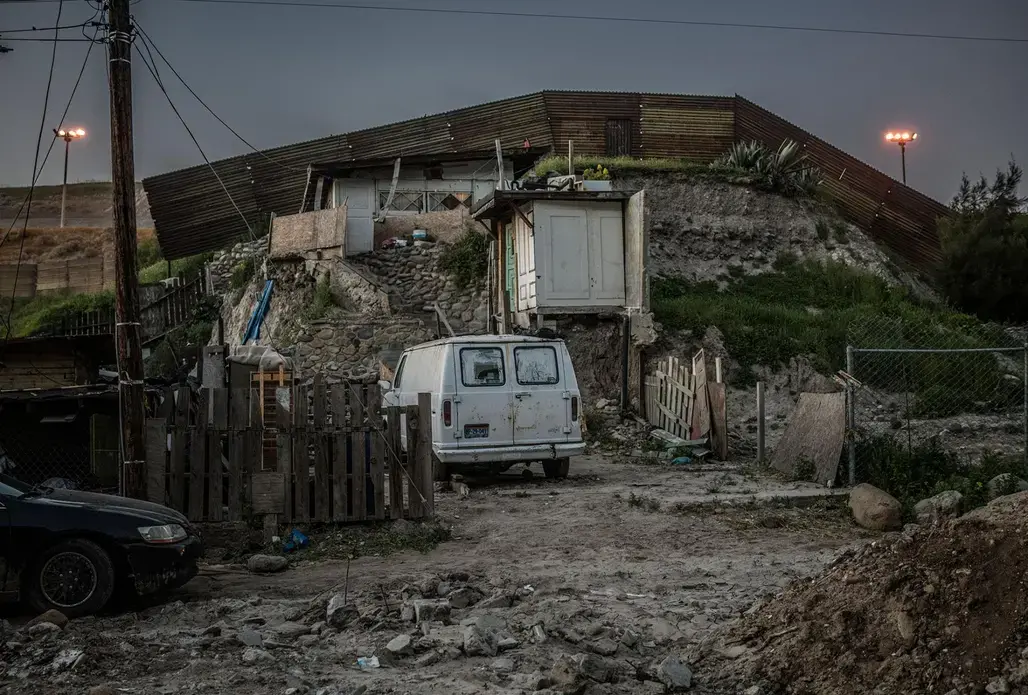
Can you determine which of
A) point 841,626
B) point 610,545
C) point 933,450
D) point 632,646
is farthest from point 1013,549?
point 933,450

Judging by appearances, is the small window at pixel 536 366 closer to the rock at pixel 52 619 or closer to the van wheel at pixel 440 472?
the van wheel at pixel 440 472

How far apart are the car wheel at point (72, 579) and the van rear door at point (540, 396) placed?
6.88m

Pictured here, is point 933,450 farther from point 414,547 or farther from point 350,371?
point 350,371

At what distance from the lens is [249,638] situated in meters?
5.58

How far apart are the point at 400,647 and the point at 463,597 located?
1237 millimetres

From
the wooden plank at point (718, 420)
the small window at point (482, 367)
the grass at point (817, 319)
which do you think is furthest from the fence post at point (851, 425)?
the grass at point (817, 319)

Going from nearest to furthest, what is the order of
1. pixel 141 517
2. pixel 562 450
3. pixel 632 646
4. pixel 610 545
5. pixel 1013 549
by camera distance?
pixel 1013 549
pixel 632 646
pixel 141 517
pixel 610 545
pixel 562 450

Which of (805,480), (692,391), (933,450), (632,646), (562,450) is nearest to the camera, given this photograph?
(632,646)

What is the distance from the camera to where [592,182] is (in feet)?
73.2

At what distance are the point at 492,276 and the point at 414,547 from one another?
1600 centimetres

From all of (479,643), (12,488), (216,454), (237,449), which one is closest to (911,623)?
(479,643)

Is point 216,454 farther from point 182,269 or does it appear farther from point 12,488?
point 182,269

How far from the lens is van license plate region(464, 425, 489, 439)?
12.5 meters

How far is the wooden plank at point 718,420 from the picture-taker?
1499cm
